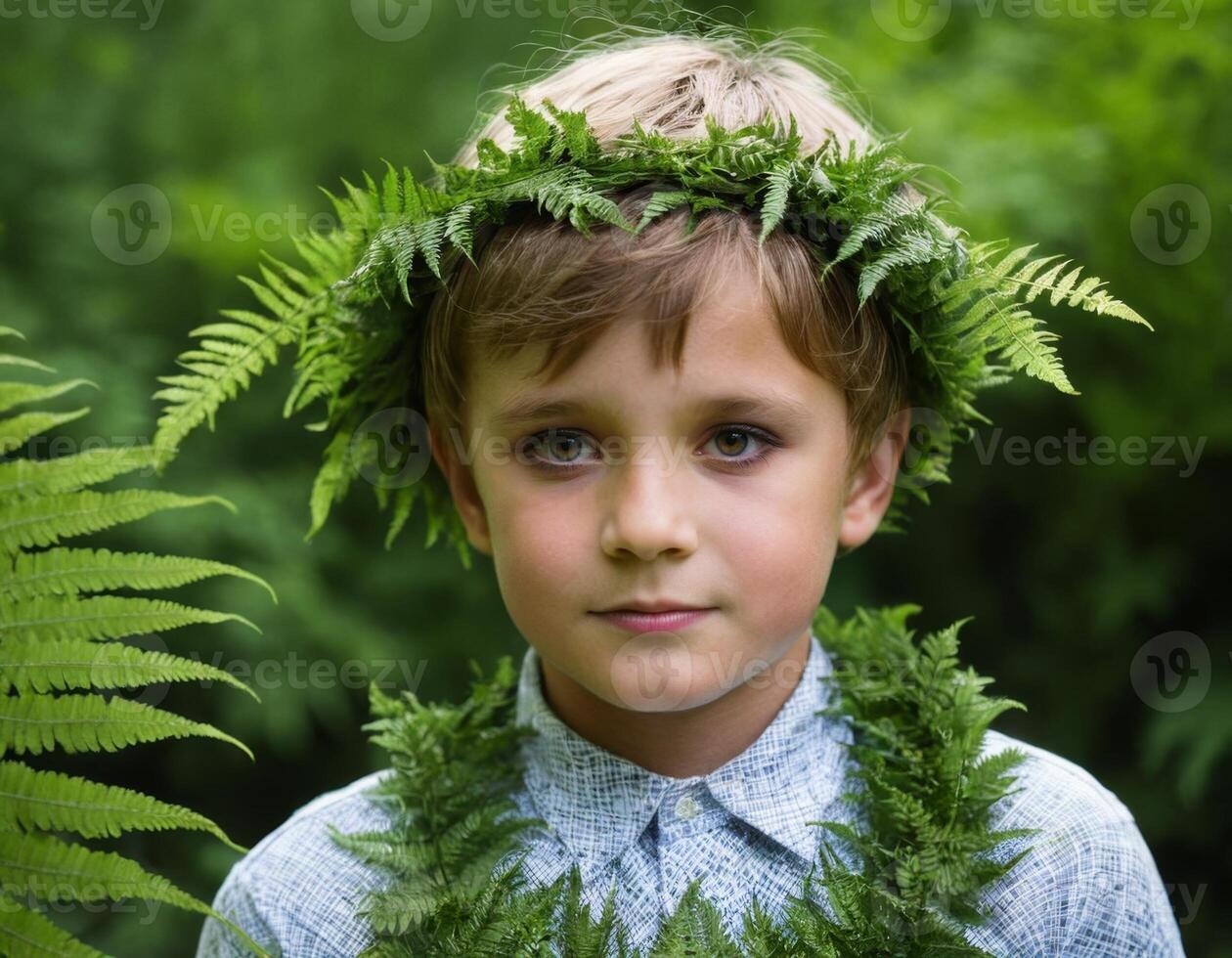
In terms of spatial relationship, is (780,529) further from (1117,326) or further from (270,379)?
(270,379)

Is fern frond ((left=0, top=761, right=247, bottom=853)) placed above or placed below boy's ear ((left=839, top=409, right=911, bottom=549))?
below

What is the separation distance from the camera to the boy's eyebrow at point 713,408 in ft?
7.43

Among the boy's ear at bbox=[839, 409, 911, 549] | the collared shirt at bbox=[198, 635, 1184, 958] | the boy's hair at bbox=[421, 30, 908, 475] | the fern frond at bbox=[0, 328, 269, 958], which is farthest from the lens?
the boy's ear at bbox=[839, 409, 911, 549]

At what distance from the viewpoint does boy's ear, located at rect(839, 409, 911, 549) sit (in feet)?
8.68

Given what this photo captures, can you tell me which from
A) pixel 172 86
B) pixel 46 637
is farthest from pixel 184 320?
pixel 46 637

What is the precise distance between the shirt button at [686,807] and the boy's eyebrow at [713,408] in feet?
2.34

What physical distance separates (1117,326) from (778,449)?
220cm

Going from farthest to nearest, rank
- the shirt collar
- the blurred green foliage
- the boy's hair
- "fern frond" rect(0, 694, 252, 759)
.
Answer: the blurred green foliage → the shirt collar → the boy's hair → "fern frond" rect(0, 694, 252, 759)

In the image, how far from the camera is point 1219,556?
13.2 ft


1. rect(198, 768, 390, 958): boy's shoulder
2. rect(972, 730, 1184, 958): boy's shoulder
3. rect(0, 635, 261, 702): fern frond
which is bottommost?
rect(198, 768, 390, 958): boy's shoulder

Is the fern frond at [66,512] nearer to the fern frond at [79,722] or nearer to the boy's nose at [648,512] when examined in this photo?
the fern frond at [79,722]

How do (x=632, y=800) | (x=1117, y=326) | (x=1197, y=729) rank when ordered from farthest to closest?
(x=1117, y=326), (x=1197, y=729), (x=632, y=800)

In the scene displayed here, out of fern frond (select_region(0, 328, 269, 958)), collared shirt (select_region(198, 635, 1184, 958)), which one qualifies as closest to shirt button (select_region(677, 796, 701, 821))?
collared shirt (select_region(198, 635, 1184, 958))

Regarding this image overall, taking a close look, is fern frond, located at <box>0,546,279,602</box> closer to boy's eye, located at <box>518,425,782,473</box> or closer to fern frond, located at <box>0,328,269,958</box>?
fern frond, located at <box>0,328,269,958</box>
